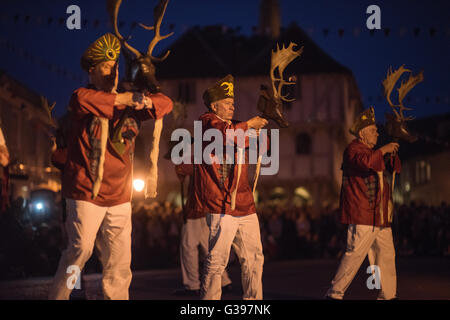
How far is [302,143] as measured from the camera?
123ft

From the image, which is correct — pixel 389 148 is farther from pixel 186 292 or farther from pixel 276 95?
pixel 186 292

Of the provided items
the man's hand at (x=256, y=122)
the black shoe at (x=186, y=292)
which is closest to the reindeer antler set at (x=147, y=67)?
the man's hand at (x=256, y=122)

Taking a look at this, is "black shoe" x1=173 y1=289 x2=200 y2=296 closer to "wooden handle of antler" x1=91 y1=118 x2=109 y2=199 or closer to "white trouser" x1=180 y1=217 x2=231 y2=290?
"white trouser" x1=180 y1=217 x2=231 y2=290

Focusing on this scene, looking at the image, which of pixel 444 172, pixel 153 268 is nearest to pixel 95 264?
pixel 153 268

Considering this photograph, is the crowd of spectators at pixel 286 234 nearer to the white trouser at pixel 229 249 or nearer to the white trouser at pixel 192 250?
the white trouser at pixel 192 250

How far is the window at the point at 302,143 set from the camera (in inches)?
1464

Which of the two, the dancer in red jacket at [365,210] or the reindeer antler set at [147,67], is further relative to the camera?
the dancer in red jacket at [365,210]

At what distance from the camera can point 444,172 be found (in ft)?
143

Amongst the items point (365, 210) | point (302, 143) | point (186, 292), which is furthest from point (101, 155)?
point (302, 143)

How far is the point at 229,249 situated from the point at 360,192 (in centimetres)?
218

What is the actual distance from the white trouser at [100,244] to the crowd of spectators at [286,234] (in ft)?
29.3

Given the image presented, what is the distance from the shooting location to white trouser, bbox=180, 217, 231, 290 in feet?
30.2
